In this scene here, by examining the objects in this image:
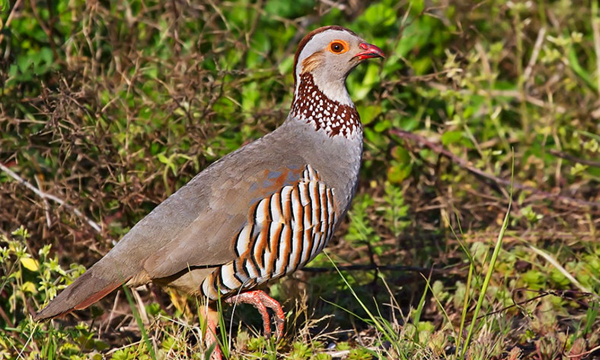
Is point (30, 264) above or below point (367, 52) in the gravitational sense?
below

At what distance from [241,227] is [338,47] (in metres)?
1.23

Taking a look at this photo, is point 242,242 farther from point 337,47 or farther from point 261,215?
point 337,47

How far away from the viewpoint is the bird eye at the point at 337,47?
469 cm

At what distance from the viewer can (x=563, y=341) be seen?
4301mm

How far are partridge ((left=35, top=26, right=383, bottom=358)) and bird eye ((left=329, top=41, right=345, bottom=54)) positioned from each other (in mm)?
505

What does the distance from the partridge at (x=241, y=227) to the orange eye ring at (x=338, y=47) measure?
0.50 metres

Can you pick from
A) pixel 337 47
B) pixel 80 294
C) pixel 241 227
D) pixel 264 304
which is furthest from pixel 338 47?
pixel 80 294

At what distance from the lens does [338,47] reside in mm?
4699

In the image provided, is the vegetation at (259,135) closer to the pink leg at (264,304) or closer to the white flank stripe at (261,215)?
the pink leg at (264,304)

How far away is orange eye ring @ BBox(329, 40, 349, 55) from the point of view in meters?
4.69

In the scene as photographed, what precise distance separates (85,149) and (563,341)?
10.2 ft

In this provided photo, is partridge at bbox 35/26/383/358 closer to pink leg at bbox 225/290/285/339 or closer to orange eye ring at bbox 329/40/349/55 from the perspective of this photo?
pink leg at bbox 225/290/285/339

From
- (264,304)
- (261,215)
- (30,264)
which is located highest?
(261,215)

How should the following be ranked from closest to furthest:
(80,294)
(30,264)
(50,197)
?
(80,294) < (30,264) < (50,197)
